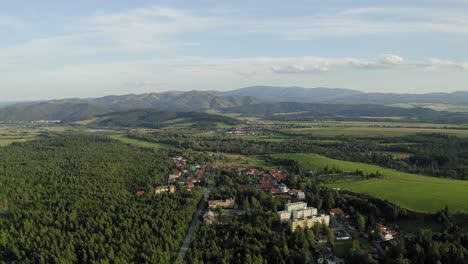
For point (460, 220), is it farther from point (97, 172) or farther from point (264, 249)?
point (97, 172)

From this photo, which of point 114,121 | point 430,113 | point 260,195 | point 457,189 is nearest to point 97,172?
point 260,195

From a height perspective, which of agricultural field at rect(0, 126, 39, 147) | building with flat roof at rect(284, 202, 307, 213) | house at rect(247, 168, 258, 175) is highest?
agricultural field at rect(0, 126, 39, 147)

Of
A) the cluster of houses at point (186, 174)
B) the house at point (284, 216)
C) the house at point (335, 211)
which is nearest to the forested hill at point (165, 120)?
the cluster of houses at point (186, 174)

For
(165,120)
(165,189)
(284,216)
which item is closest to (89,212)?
(165,189)

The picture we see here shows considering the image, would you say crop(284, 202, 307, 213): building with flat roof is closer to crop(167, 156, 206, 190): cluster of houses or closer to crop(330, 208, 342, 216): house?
crop(330, 208, 342, 216): house

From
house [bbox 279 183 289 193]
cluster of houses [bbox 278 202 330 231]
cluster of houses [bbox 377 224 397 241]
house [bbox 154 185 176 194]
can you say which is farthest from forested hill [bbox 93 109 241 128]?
cluster of houses [bbox 377 224 397 241]

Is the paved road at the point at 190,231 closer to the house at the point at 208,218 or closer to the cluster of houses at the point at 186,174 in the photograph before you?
the house at the point at 208,218

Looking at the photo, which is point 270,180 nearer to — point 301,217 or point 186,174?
point 186,174
